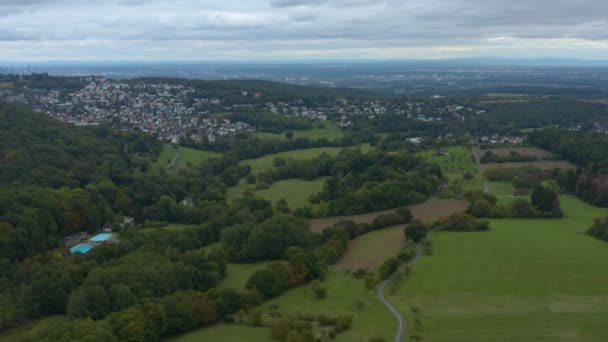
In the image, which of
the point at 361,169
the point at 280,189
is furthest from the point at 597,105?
the point at 280,189

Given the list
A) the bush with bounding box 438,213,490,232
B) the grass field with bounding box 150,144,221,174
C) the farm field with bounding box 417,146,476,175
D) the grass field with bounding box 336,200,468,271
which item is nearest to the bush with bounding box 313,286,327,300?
the grass field with bounding box 336,200,468,271

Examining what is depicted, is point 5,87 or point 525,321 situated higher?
point 5,87

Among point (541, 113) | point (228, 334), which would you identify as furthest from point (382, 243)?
point (541, 113)

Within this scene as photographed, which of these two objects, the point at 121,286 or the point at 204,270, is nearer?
the point at 121,286

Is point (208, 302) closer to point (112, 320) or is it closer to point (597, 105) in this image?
point (112, 320)

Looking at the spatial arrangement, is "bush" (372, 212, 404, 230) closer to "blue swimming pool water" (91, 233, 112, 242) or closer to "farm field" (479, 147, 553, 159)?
"blue swimming pool water" (91, 233, 112, 242)

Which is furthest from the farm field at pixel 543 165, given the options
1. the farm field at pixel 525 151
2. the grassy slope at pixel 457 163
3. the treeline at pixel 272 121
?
the treeline at pixel 272 121

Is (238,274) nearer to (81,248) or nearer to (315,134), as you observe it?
(81,248)
